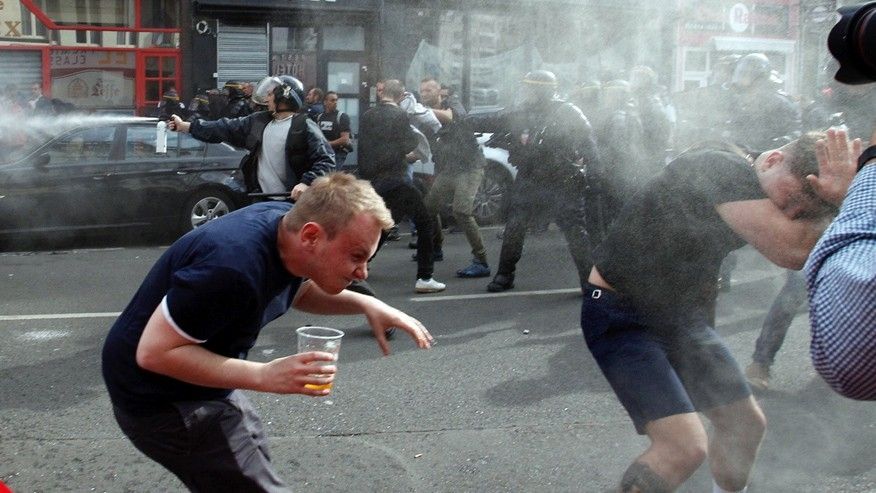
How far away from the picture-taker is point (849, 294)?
138 cm

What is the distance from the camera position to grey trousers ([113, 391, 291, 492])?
2553 millimetres

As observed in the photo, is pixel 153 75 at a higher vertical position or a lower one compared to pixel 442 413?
higher

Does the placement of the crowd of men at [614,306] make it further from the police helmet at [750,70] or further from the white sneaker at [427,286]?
the white sneaker at [427,286]

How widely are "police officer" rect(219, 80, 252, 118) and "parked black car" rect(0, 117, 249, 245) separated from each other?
0.93m

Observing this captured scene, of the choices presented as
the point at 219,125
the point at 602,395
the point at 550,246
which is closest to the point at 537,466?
the point at 602,395

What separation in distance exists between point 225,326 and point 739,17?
3.21 meters

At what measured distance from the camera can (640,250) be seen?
318cm

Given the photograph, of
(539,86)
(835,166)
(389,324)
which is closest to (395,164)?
(539,86)

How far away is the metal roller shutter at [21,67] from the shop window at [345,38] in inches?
307

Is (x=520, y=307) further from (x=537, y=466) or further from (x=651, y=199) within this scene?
(x=651, y=199)

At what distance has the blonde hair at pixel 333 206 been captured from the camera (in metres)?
2.48

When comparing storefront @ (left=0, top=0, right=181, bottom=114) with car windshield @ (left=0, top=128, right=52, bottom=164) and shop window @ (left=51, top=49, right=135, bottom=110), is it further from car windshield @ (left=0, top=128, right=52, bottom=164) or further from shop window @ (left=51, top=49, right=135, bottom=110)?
car windshield @ (left=0, top=128, right=52, bottom=164)

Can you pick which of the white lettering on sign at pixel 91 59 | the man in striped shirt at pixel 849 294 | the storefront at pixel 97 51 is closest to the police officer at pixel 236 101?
the storefront at pixel 97 51

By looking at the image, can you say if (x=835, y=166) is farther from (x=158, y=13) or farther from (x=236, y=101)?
(x=158, y=13)
